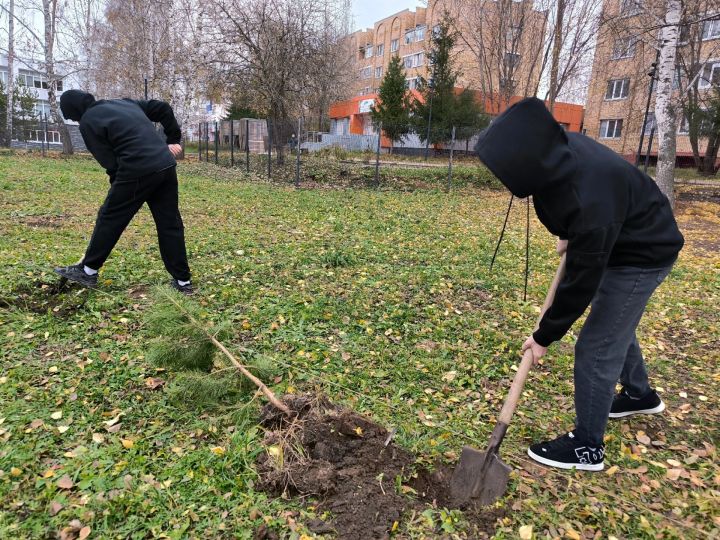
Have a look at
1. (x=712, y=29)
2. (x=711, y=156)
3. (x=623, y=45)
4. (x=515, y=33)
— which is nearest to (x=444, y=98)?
(x=515, y=33)

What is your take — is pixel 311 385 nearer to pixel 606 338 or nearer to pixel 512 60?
pixel 606 338

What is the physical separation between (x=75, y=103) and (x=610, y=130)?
118 ft

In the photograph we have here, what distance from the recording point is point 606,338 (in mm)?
2418

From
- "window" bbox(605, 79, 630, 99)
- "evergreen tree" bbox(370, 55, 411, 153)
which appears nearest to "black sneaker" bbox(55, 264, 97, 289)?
"evergreen tree" bbox(370, 55, 411, 153)

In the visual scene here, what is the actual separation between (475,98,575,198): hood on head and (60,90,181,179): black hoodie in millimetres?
3198

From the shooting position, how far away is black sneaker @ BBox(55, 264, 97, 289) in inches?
172

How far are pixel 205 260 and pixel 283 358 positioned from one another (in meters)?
2.64

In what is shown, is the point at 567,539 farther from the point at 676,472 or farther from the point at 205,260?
the point at 205,260

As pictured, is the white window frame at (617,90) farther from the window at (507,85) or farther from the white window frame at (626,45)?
the window at (507,85)

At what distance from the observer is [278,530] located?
2.11 m

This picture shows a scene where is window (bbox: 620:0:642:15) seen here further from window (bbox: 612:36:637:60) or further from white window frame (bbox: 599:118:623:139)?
white window frame (bbox: 599:118:623:139)

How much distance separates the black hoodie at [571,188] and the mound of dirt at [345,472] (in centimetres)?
93

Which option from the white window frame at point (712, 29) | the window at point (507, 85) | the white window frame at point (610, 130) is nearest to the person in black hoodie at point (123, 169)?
the window at point (507, 85)

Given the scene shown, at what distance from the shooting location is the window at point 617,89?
32.1 metres
